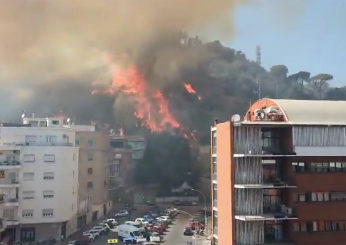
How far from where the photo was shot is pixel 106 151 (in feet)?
119

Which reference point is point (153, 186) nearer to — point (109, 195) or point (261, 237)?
point (109, 195)

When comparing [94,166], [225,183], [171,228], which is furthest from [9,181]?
[225,183]

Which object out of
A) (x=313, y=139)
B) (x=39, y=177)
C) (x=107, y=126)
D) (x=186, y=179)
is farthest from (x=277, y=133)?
(x=107, y=126)

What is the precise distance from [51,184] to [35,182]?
39.3 inches

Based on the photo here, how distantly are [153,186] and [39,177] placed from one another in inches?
694

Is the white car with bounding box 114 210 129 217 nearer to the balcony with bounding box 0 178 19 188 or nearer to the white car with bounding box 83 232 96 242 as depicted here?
the white car with bounding box 83 232 96 242

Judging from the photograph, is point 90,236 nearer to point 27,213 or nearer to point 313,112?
point 27,213

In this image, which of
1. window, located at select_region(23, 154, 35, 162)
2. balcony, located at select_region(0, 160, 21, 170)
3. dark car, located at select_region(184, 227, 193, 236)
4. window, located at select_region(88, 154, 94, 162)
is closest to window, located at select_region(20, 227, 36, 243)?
balcony, located at select_region(0, 160, 21, 170)

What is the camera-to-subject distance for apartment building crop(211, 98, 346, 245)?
1399 cm

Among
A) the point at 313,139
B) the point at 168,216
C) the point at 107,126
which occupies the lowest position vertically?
the point at 168,216

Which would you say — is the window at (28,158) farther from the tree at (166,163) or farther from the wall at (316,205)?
the wall at (316,205)

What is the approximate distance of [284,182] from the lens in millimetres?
14211

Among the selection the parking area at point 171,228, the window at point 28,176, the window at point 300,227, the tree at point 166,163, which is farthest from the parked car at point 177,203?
the window at point 300,227

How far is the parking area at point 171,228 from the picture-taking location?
1029 inches
